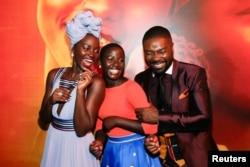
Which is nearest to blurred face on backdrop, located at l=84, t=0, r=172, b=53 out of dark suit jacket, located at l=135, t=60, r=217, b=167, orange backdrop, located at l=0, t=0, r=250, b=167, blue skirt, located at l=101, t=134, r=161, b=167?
orange backdrop, located at l=0, t=0, r=250, b=167

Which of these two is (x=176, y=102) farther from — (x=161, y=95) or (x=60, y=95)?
(x=60, y=95)

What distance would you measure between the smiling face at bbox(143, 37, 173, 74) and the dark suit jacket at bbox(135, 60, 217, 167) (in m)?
0.09

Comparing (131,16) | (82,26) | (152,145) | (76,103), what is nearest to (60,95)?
(76,103)

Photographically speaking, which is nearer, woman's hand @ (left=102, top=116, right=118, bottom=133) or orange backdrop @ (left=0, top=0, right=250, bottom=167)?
woman's hand @ (left=102, top=116, right=118, bottom=133)

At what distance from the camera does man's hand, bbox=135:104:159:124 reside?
1672 millimetres

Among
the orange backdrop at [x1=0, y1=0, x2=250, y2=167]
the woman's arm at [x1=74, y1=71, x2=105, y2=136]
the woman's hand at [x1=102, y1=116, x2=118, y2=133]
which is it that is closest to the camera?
the woman's arm at [x1=74, y1=71, x2=105, y2=136]

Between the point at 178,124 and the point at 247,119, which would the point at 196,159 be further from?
the point at 247,119

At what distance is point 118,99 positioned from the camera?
1.69 m

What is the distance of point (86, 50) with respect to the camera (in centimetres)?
167

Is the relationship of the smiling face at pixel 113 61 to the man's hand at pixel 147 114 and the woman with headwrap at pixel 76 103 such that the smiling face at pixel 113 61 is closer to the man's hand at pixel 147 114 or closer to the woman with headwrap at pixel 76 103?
the woman with headwrap at pixel 76 103

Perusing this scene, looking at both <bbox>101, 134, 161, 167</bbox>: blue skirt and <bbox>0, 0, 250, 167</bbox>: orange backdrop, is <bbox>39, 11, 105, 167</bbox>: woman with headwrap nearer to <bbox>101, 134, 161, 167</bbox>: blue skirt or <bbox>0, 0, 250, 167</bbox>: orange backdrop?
<bbox>101, 134, 161, 167</bbox>: blue skirt

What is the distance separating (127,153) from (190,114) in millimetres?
408

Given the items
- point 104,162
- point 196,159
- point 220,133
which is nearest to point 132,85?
point 104,162

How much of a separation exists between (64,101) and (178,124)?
62cm
